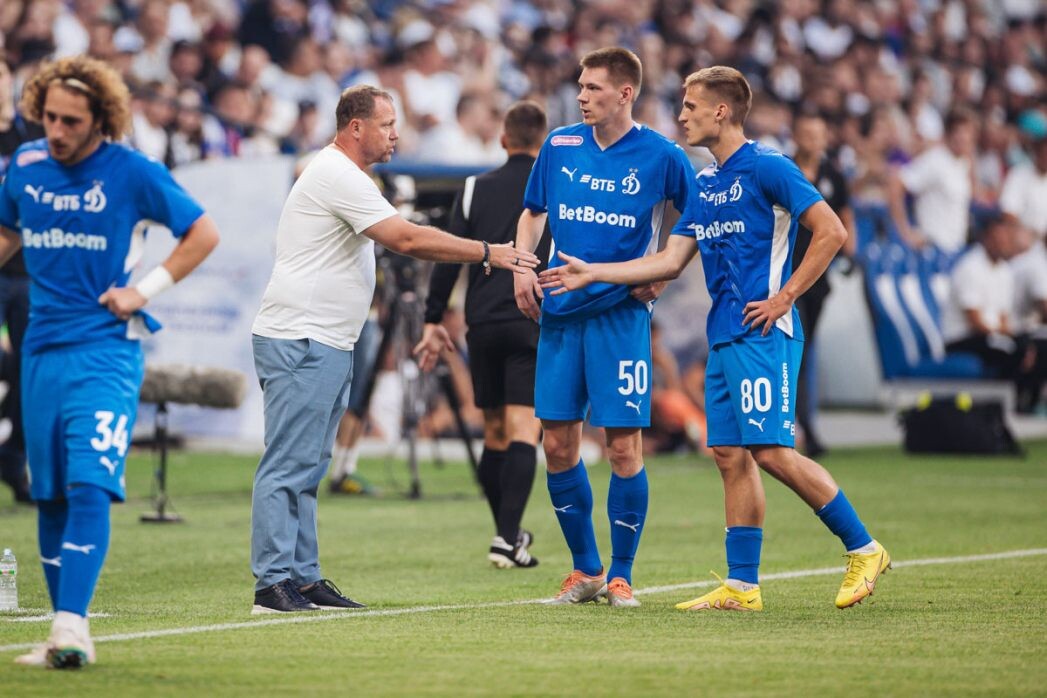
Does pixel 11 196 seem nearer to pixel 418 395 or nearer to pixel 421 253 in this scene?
pixel 421 253

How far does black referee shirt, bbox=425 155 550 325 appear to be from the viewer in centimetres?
1012

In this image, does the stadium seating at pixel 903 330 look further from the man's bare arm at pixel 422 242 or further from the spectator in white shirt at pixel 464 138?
the man's bare arm at pixel 422 242

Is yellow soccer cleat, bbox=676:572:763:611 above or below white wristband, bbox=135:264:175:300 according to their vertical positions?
below

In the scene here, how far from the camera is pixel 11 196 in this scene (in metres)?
6.49

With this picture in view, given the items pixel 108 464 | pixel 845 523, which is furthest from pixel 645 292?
pixel 108 464

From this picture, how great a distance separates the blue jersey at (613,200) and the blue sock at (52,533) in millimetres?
2523

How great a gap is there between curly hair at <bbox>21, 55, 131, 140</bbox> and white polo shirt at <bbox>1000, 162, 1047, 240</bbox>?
1894 centimetres

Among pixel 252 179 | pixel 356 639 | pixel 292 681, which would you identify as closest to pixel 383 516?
pixel 252 179

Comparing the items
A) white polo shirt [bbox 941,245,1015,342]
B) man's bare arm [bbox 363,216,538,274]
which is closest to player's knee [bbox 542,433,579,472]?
man's bare arm [bbox 363,216,538,274]

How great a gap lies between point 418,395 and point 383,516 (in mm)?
2101

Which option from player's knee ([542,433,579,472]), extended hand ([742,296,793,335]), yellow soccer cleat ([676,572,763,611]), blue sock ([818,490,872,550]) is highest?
extended hand ([742,296,793,335])

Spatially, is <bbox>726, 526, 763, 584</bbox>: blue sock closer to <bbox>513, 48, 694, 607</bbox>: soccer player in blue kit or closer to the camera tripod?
<bbox>513, 48, 694, 607</bbox>: soccer player in blue kit

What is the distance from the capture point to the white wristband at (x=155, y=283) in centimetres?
634

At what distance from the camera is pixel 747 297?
7789mm
